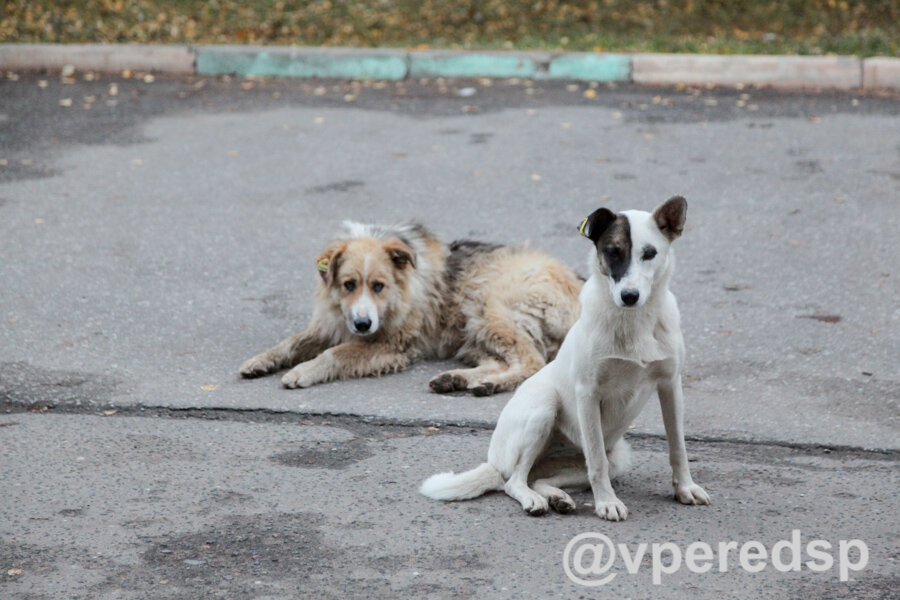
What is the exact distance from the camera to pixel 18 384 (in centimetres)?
600

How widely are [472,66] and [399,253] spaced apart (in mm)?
5952

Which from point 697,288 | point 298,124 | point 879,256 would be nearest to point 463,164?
point 298,124

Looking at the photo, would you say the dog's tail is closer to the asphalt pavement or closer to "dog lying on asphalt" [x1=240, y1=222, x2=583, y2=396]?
the asphalt pavement

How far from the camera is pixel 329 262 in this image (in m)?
6.36

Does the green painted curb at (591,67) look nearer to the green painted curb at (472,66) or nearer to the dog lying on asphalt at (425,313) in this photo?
the green painted curb at (472,66)

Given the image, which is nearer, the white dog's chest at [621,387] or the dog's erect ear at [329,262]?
the white dog's chest at [621,387]

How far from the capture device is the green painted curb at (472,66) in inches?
469

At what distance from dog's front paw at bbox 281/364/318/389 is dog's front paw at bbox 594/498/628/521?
2304 millimetres

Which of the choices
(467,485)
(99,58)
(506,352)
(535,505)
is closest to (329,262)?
(506,352)

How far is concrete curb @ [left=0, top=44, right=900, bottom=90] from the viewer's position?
11227 mm

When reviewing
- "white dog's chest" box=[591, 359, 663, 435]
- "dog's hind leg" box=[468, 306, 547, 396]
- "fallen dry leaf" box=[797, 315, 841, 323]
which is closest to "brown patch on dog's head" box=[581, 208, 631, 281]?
"white dog's chest" box=[591, 359, 663, 435]

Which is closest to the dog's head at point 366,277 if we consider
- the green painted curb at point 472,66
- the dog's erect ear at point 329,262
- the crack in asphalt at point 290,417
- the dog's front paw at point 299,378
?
the dog's erect ear at point 329,262

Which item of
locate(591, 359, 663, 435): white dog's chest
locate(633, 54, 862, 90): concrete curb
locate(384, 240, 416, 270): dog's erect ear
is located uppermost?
locate(633, 54, 862, 90): concrete curb

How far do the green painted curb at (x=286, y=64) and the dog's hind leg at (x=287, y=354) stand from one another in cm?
614
